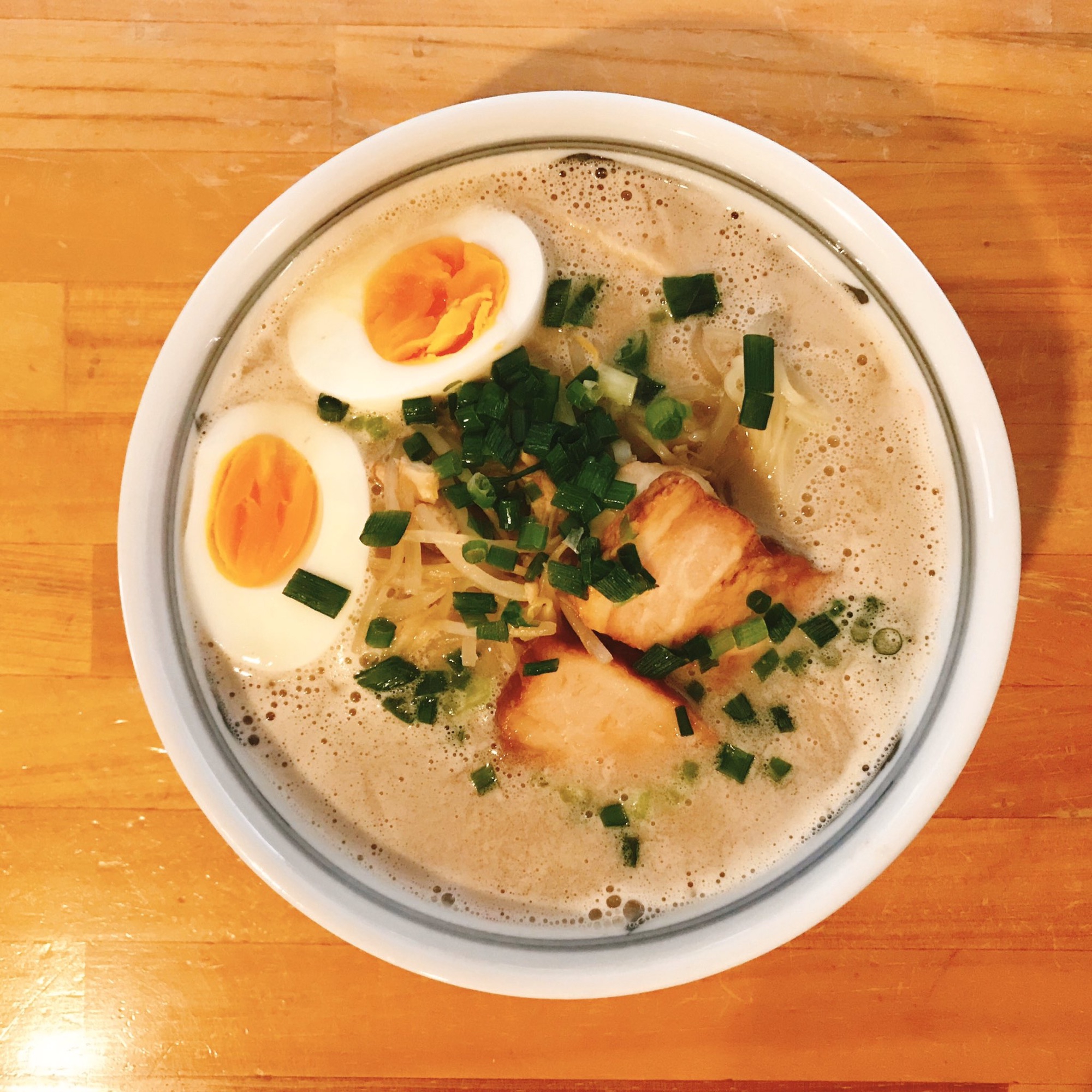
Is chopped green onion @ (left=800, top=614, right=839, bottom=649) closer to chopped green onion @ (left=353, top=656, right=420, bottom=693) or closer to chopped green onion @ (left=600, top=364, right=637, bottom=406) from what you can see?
chopped green onion @ (left=600, top=364, right=637, bottom=406)

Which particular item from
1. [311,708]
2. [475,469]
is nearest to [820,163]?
[475,469]

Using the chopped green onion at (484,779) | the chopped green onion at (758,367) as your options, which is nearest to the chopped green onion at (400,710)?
the chopped green onion at (484,779)

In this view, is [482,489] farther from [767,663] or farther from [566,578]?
[767,663]

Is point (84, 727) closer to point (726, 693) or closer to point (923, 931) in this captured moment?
point (726, 693)

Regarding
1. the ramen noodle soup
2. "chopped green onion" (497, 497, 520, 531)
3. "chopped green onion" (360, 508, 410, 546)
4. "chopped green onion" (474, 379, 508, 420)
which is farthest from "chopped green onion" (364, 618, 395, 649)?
"chopped green onion" (474, 379, 508, 420)

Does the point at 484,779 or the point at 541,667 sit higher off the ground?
the point at 541,667

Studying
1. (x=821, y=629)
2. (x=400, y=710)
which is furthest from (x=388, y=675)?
(x=821, y=629)

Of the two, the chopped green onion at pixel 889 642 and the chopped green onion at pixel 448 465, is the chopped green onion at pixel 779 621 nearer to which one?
the chopped green onion at pixel 889 642
